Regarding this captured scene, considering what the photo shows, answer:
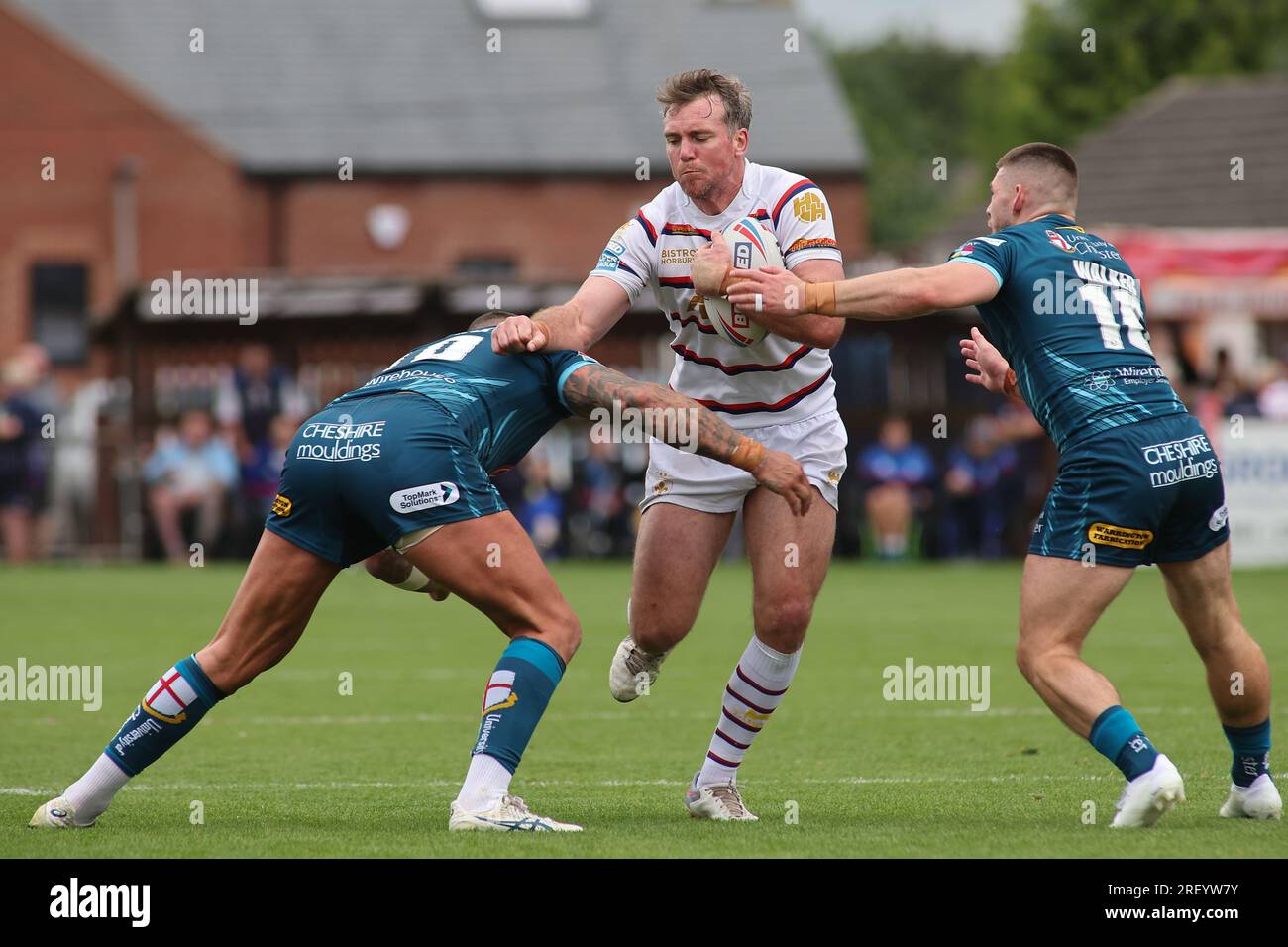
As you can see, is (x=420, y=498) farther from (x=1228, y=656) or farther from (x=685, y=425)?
(x=1228, y=656)

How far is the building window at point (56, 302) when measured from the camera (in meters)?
38.2

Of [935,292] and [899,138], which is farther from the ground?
[899,138]

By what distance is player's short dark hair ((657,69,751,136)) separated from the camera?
7.14 meters

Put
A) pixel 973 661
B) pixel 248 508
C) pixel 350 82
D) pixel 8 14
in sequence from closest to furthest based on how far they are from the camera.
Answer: pixel 973 661, pixel 248 508, pixel 8 14, pixel 350 82

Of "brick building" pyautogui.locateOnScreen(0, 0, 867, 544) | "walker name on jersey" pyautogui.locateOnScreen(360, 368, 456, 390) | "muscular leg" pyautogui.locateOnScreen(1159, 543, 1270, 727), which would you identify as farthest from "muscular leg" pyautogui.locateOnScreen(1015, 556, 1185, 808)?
"brick building" pyautogui.locateOnScreen(0, 0, 867, 544)

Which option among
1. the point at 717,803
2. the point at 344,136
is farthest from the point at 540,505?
the point at 717,803

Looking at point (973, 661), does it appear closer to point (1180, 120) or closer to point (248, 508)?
point (248, 508)

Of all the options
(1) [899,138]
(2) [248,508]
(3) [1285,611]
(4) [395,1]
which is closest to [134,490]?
(2) [248,508]

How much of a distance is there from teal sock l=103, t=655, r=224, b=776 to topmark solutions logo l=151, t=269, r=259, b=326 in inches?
762

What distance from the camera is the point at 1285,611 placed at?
52.7 feet

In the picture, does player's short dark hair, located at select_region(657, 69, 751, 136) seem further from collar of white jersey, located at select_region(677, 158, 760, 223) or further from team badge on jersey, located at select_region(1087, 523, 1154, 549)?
team badge on jersey, located at select_region(1087, 523, 1154, 549)

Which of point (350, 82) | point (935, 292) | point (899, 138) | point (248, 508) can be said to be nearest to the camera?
point (935, 292)
